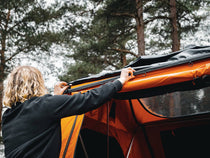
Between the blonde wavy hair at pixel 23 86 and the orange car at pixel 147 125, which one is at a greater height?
the blonde wavy hair at pixel 23 86

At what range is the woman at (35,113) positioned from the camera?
133 cm

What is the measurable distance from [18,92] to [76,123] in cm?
68

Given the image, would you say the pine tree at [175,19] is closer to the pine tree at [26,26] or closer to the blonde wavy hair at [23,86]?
the pine tree at [26,26]

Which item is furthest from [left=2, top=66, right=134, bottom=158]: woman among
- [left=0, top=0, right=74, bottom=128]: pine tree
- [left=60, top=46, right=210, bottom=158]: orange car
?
[left=0, top=0, right=74, bottom=128]: pine tree

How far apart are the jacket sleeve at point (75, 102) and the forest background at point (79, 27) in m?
5.65

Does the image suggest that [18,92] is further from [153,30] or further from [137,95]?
[153,30]

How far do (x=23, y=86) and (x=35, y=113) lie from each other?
10.0 inches

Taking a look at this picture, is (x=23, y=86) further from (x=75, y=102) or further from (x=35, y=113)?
(x=75, y=102)

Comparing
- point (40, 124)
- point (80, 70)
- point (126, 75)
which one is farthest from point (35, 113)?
point (80, 70)

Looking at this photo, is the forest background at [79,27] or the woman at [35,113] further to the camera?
the forest background at [79,27]

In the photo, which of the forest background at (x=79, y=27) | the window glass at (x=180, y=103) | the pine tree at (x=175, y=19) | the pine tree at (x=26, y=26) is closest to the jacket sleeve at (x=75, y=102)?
the window glass at (x=180, y=103)

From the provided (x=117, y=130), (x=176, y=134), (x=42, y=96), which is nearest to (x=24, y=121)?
(x=42, y=96)

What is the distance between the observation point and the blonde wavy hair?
1.44 metres

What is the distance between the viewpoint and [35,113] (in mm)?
1334
